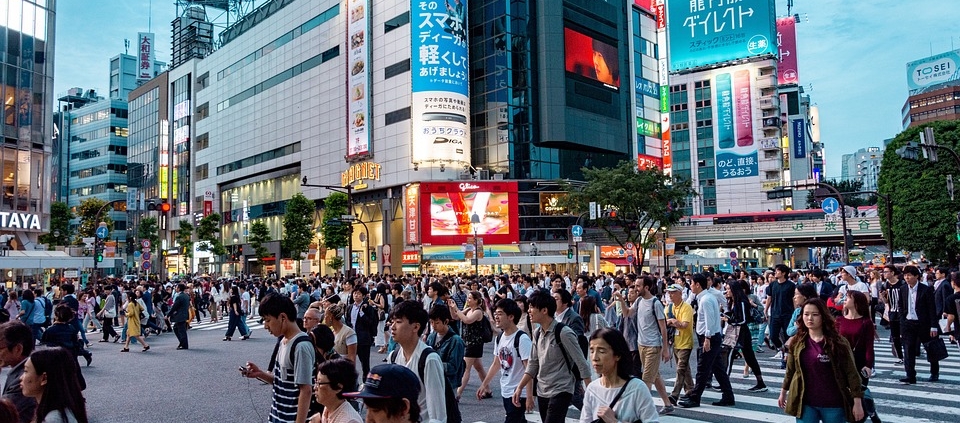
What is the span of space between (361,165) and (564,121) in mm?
16379

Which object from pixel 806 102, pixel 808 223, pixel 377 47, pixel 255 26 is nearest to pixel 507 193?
pixel 377 47

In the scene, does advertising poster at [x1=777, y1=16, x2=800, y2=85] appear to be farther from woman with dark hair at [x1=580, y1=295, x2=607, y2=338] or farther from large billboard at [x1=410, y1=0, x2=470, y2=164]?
woman with dark hair at [x1=580, y1=295, x2=607, y2=338]

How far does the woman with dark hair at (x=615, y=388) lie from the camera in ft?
12.9

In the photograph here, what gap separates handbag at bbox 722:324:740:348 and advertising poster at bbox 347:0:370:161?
47188 millimetres

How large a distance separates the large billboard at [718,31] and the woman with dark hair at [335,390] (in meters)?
91.8

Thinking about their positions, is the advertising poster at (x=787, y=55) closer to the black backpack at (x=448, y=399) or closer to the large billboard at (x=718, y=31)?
the large billboard at (x=718, y=31)

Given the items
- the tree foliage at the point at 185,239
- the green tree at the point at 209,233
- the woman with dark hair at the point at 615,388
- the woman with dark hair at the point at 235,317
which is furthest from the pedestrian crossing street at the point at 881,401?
the tree foliage at the point at 185,239

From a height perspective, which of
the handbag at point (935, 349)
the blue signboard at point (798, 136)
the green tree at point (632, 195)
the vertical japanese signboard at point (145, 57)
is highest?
the vertical japanese signboard at point (145, 57)

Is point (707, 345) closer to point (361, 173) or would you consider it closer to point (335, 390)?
point (335, 390)

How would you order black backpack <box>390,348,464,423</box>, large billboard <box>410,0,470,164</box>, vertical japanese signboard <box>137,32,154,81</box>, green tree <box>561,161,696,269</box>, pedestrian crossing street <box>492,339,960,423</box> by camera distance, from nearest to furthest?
black backpack <box>390,348,464,423</box>, pedestrian crossing street <box>492,339,960,423</box>, green tree <box>561,161,696,269</box>, large billboard <box>410,0,470,164</box>, vertical japanese signboard <box>137,32,154,81</box>

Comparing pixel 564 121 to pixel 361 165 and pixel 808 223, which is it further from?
pixel 808 223

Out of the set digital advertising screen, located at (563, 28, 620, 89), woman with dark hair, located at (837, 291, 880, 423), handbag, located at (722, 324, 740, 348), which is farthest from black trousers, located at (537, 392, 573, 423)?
digital advertising screen, located at (563, 28, 620, 89)

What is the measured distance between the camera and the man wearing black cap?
2941 mm

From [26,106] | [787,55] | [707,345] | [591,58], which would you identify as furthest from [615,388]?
[787,55]
